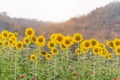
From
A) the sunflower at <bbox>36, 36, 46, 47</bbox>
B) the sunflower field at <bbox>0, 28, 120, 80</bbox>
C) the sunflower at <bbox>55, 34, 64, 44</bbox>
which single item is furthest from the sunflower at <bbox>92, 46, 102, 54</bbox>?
the sunflower at <bbox>36, 36, 46, 47</bbox>

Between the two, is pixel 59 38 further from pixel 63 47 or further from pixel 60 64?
pixel 60 64

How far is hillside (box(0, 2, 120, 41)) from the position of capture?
16.8 m

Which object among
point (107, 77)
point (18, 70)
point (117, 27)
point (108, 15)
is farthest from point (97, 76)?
point (108, 15)

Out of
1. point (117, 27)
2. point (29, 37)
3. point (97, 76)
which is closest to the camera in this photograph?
point (97, 76)

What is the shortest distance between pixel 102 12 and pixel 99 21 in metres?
0.78

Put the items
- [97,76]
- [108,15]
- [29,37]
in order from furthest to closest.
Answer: [108,15], [29,37], [97,76]

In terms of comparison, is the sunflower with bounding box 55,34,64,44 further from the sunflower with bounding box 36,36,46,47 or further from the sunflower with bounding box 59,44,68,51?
the sunflower with bounding box 36,36,46,47

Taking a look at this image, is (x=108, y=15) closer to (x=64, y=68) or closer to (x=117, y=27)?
(x=117, y=27)

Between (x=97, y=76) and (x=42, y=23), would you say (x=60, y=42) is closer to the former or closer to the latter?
(x=97, y=76)

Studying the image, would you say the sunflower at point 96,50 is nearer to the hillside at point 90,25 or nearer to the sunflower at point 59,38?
the sunflower at point 59,38

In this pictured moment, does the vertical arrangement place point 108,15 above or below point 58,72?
above

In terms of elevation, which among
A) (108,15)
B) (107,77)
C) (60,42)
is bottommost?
(107,77)

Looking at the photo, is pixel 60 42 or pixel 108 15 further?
pixel 108 15

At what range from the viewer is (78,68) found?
7.62 m
